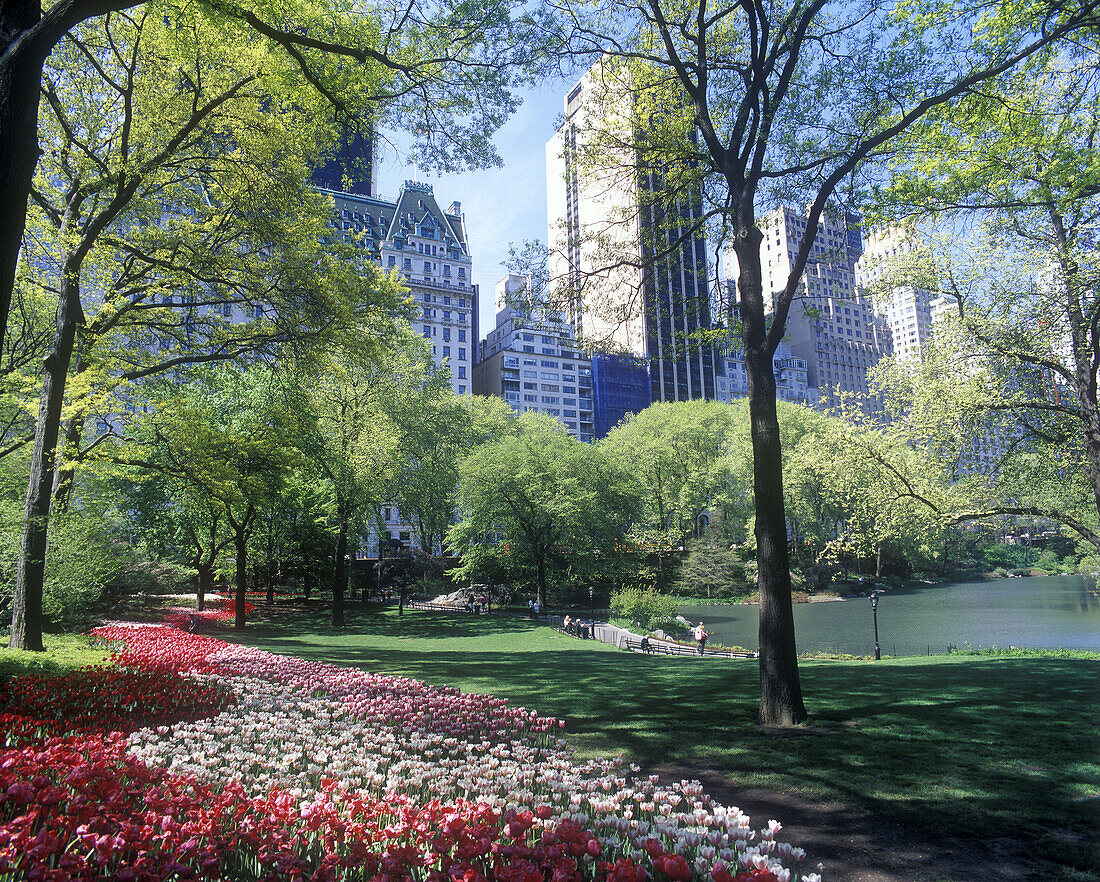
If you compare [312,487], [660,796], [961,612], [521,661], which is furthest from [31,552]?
[961,612]

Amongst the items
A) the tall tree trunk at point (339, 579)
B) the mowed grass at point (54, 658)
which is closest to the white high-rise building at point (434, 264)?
the tall tree trunk at point (339, 579)

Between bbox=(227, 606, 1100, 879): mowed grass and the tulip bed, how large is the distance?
1.25m

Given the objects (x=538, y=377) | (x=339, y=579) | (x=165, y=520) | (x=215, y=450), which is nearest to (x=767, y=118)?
(x=215, y=450)

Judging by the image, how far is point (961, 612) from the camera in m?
36.0

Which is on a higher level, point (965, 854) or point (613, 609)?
point (965, 854)

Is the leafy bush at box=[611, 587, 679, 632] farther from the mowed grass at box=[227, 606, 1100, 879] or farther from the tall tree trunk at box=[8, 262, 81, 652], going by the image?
the tall tree trunk at box=[8, 262, 81, 652]

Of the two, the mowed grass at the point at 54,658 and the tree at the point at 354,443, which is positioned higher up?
the tree at the point at 354,443

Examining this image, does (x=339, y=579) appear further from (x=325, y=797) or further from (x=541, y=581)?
(x=325, y=797)

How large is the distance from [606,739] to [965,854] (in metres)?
3.33

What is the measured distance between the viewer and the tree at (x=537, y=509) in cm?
3559

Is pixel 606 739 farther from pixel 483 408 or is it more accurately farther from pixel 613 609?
pixel 483 408

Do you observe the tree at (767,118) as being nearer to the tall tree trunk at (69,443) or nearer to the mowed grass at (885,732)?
the mowed grass at (885,732)

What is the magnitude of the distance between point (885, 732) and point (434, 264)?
304ft

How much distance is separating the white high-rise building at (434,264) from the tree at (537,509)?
51.0 m
